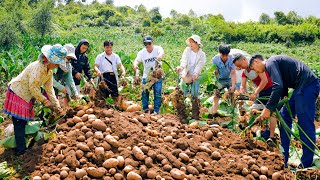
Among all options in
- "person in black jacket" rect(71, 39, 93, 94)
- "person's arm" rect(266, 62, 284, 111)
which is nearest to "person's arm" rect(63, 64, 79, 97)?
"person in black jacket" rect(71, 39, 93, 94)

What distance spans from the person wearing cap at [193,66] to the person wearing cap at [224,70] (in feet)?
0.92

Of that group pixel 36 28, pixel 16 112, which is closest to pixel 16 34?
pixel 36 28

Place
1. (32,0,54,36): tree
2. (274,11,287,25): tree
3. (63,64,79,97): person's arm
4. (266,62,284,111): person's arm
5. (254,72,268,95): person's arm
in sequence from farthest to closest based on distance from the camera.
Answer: (274,11,287,25): tree → (32,0,54,36): tree → (63,64,79,97): person's arm → (254,72,268,95): person's arm → (266,62,284,111): person's arm

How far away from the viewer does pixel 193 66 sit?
5.73 meters

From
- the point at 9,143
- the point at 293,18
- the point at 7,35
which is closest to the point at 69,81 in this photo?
the point at 9,143

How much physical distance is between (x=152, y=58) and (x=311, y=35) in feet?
86.8

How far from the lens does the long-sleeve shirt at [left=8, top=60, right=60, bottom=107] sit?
3.70 m

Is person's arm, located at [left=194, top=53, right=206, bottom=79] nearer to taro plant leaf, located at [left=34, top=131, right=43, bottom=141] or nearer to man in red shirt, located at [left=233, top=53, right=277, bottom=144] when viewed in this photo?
man in red shirt, located at [left=233, top=53, right=277, bottom=144]

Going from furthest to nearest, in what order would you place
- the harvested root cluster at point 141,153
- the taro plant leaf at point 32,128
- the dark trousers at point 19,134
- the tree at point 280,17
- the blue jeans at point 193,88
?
the tree at point 280,17, the blue jeans at point 193,88, the taro plant leaf at point 32,128, the dark trousers at point 19,134, the harvested root cluster at point 141,153

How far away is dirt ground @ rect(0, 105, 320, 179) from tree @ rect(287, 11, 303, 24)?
3651 centimetres

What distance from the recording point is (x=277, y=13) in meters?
39.6

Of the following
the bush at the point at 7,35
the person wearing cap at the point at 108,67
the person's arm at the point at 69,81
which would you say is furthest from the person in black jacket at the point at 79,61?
the bush at the point at 7,35

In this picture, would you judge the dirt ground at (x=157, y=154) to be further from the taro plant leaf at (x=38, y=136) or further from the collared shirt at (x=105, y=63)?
the collared shirt at (x=105, y=63)

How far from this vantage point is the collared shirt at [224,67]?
18.6 feet
